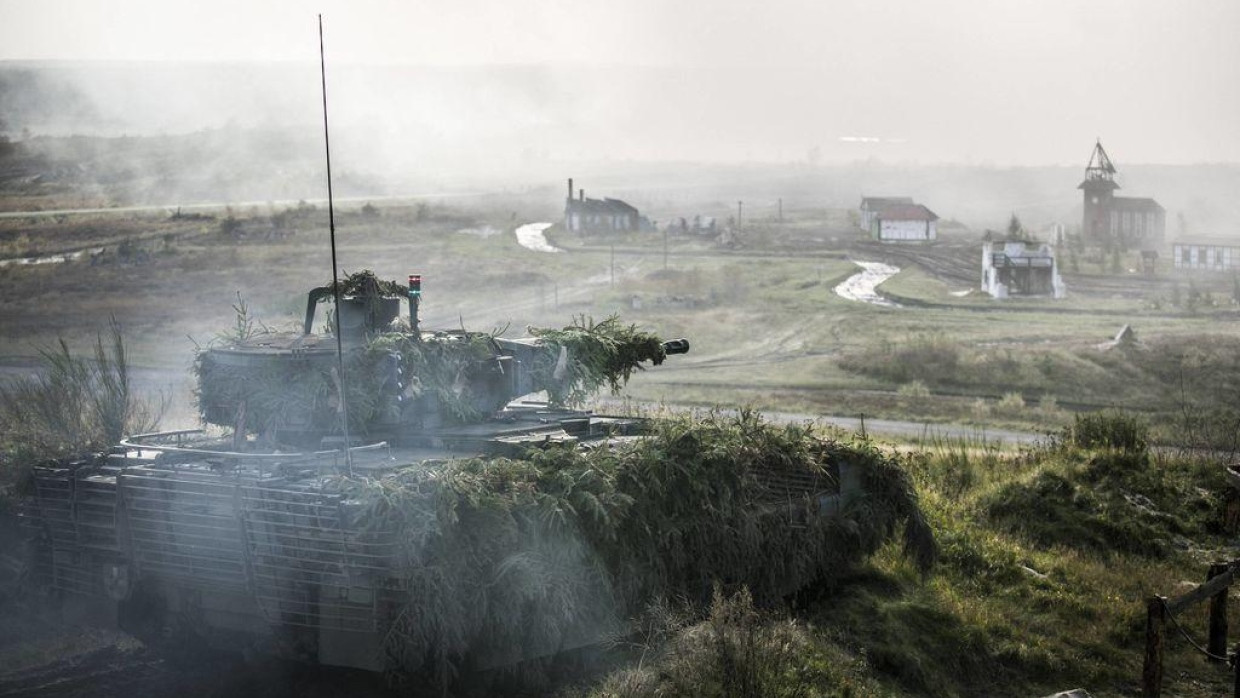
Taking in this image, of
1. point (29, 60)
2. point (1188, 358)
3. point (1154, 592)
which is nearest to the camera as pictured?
point (1154, 592)

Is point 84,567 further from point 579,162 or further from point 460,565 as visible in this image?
point 579,162

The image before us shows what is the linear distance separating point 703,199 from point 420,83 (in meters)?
27.9

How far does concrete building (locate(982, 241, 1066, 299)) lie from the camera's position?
49156mm

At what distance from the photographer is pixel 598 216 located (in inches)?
2184

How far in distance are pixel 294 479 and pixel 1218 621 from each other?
31.0ft

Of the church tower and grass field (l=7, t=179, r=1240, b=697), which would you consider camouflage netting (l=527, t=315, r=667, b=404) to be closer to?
grass field (l=7, t=179, r=1240, b=697)

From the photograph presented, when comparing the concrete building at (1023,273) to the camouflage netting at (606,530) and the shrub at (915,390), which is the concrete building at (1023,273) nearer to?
the shrub at (915,390)

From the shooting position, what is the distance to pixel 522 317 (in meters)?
39.4

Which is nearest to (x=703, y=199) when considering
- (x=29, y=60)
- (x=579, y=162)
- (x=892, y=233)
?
(x=579, y=162)

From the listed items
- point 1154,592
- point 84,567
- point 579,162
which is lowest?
point 1154,592

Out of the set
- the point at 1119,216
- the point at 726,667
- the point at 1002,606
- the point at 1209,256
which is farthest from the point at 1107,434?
the point at 1119,216

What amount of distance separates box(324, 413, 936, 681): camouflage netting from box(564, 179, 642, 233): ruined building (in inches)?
1598

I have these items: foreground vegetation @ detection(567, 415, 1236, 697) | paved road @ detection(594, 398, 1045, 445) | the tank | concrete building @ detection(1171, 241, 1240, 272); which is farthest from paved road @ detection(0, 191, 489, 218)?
concrete building @ detection(1171, 241, 1240, 272)

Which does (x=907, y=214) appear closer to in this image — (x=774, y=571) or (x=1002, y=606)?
(x=1002, y=606)
